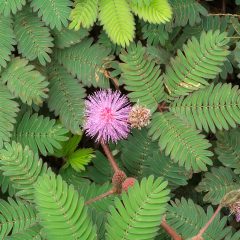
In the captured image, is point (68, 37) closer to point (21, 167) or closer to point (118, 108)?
point (118, 108)

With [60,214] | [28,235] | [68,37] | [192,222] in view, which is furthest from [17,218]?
[68,37]

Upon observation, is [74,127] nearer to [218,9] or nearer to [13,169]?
[13,169]

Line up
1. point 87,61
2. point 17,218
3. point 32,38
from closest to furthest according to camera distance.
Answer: point 17,218, point 32,38, point 87,61

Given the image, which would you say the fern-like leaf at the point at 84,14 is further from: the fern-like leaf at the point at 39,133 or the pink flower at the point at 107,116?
the fern-like leaf at the point at 39,133

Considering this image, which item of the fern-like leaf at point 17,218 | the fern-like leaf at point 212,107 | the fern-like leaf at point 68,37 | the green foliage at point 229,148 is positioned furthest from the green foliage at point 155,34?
the fern-like leaf at point 17,218

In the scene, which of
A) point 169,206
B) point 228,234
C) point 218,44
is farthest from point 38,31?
point 228,234
